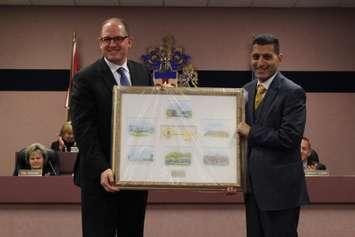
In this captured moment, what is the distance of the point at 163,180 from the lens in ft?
8.68

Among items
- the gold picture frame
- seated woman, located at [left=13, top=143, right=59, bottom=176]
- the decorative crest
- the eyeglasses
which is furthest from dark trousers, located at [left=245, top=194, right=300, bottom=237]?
the decorative crest

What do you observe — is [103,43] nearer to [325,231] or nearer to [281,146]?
[281,146]

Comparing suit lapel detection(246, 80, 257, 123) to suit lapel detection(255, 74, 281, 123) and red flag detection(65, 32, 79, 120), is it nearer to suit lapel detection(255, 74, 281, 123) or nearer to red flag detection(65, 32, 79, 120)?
suit lapel detection(255, 74, 281, 123)

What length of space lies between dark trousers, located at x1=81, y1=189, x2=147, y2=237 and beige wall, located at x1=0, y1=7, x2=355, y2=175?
5.96 metres

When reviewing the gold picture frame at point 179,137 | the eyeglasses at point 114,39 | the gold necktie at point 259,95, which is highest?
the eyeglasses at point 114,39

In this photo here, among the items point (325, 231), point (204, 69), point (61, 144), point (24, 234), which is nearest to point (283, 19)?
point (204, 69)

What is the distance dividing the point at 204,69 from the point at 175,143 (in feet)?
19.5

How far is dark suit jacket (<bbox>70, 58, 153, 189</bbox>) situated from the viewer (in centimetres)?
259

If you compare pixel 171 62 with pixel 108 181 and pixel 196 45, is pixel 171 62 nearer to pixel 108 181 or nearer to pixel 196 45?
pixel 196 45

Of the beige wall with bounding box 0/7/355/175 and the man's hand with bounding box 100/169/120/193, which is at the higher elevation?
the beige wall with bounding box 0/7/355/175

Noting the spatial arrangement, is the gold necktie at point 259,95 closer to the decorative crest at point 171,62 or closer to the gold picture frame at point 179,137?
the gold picture frame at point 179,137

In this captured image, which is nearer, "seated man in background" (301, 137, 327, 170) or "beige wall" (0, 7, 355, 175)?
"seated man in background" (301, 137, 327, 170)

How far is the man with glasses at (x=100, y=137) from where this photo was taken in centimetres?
259

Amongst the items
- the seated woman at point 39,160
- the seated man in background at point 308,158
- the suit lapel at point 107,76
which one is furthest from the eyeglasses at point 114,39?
the seated man in background at point 308,158
